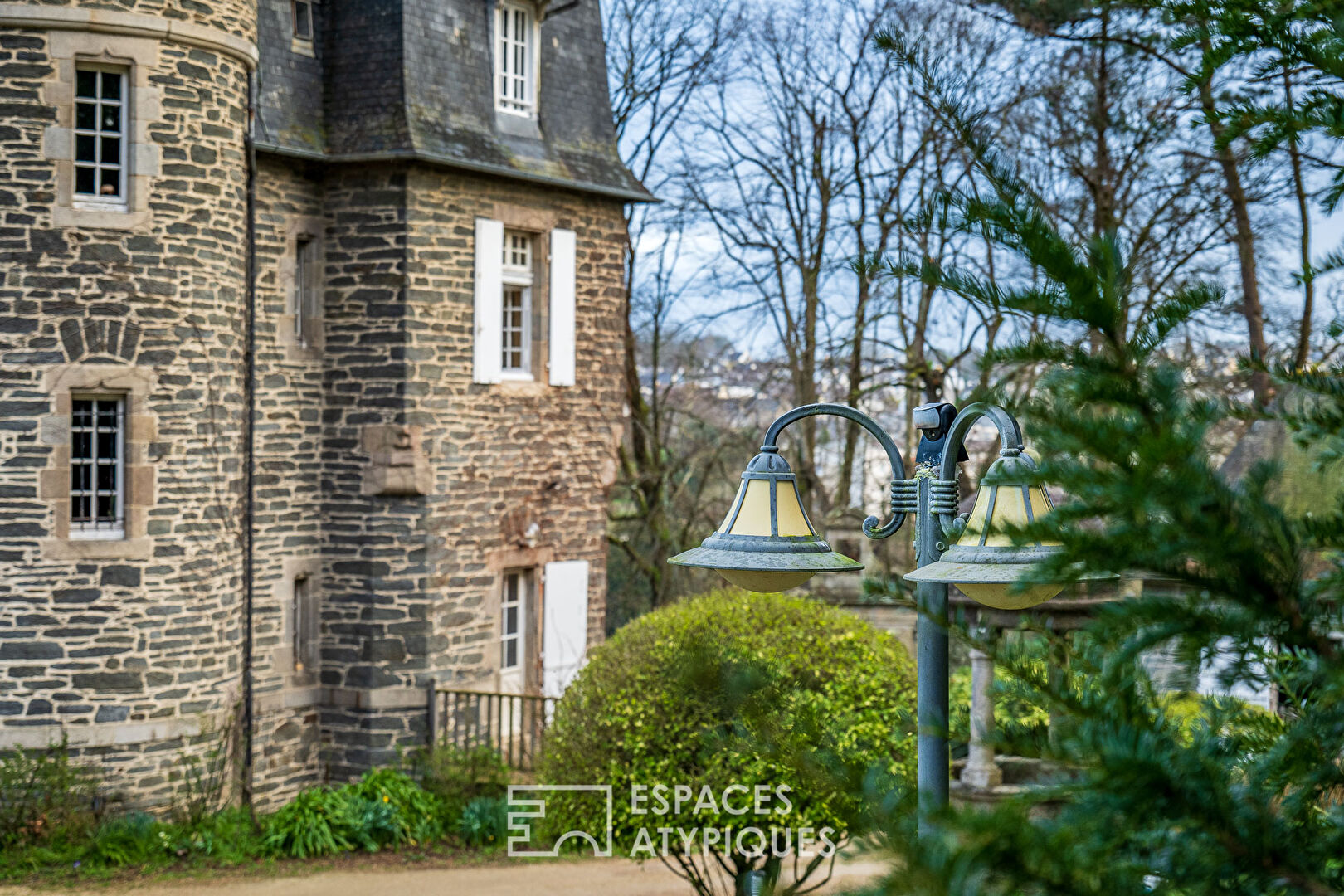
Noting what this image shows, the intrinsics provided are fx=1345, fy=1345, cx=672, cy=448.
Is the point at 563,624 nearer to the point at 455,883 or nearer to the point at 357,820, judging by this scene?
the point at 357,820

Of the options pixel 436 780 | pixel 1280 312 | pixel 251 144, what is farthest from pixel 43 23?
pixel 1280 312

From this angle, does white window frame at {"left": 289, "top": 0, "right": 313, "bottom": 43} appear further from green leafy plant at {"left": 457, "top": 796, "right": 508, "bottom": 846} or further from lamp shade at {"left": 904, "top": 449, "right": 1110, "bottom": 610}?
lamp shade at {"left": 904, "top": 449, "right": 1110, "bottom": 610}

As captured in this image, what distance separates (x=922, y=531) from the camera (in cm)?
383

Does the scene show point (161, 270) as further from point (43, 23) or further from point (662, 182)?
point (662, 182)

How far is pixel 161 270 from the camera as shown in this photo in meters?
11.4

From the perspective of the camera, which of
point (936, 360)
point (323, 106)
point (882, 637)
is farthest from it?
point (936, 360)

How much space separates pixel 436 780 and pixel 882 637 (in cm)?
512

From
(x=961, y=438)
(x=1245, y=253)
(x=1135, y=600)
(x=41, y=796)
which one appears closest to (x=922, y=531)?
(x=961, y=438)

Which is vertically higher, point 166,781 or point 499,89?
point 499,89

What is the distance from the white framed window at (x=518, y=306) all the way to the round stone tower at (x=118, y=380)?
3127mm

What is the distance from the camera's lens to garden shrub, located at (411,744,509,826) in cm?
1231

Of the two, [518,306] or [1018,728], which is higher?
[518,306]

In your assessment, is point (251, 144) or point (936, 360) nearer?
point (251, 144)

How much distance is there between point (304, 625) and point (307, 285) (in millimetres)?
3310
